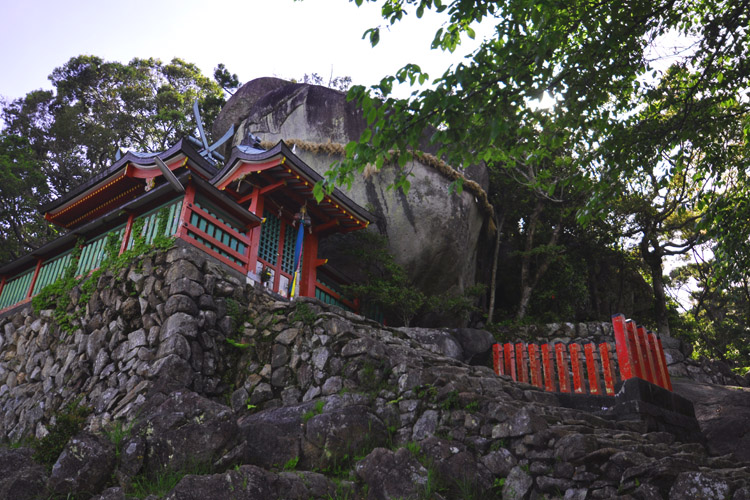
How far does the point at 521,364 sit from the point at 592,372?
201 centimetres

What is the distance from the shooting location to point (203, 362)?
1030 cm

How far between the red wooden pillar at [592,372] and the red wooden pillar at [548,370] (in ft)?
3.12

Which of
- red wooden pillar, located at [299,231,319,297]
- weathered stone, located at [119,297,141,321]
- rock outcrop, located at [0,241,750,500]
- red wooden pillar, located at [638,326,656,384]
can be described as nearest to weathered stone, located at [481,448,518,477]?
rock outcrop, located at [0,241,750,500]

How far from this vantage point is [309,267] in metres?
15.9

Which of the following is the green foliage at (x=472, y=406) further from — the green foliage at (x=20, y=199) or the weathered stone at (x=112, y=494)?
the green foliage at (x=20, y=199)

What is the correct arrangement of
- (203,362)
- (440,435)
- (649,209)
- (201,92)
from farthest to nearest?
(201,92)
(649,209)
(203,362)
(440,435)

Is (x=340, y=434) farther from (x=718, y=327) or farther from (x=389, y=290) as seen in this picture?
(x=718, y=327)

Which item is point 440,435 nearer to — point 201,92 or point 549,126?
point 549,126

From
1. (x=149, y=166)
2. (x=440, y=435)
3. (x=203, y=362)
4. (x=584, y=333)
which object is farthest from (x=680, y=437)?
(x=149, y=166)

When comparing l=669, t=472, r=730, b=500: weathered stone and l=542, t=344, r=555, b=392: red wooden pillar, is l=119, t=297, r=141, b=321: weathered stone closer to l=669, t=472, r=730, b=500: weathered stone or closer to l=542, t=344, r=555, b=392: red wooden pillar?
l=542, t=344, r=555, b=392: red wooden pillar

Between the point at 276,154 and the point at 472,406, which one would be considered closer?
the point at 472,406

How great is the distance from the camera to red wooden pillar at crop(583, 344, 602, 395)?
33.8 ft

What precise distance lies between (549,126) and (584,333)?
10046 millimetres

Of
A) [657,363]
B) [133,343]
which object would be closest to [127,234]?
[133,343]
